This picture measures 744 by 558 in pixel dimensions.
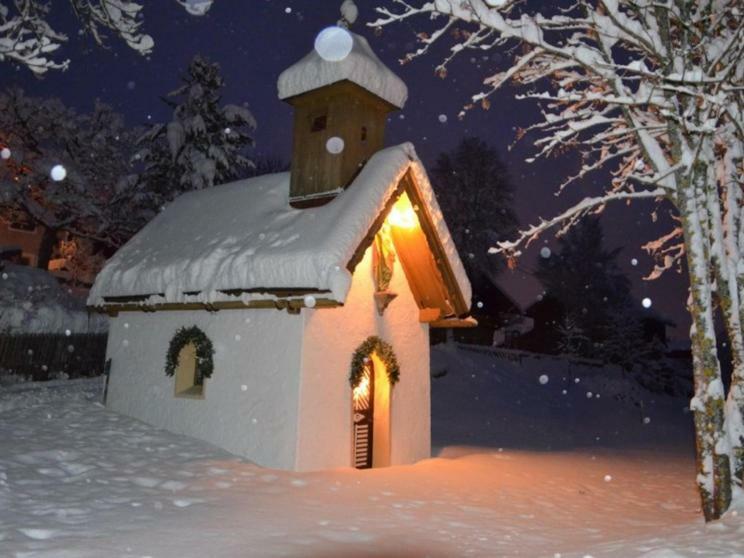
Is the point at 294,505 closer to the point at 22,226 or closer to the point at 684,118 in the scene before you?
the point at 684,118

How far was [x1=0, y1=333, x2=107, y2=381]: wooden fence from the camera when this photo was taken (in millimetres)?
20359

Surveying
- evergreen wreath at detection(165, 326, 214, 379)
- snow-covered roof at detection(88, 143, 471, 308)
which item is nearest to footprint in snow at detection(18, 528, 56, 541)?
snow-covered roof at detection(88, 143, 471, 308)

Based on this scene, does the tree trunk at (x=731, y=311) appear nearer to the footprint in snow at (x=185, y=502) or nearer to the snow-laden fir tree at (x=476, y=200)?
the footprint in snow at (x=185, y=502)

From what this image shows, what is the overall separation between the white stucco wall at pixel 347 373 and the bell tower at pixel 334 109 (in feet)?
6.68

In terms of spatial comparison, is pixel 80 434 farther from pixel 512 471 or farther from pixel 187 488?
pixel 512 471

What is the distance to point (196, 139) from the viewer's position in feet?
84.4

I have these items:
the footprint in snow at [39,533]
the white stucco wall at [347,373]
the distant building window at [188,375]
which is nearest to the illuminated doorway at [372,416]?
the white stucco wall at [347,373]

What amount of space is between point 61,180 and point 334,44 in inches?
754

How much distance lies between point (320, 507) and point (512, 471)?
17.6 feet

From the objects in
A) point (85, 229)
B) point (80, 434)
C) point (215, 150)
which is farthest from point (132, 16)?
point (85, 229)

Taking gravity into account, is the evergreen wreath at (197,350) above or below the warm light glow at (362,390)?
above

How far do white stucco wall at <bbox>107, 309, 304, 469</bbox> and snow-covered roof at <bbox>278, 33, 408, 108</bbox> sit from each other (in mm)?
5159

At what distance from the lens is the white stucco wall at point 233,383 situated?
10.4m

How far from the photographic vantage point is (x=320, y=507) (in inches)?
317
